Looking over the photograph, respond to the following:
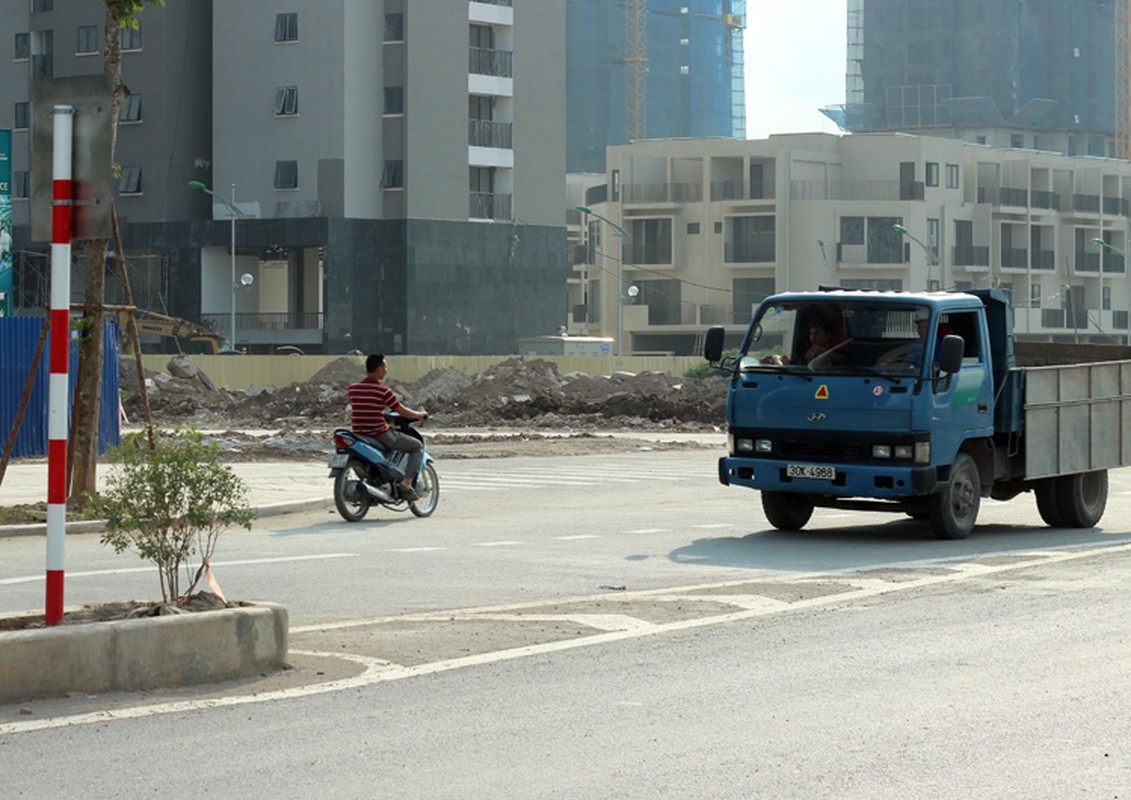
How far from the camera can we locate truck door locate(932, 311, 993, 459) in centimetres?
1698

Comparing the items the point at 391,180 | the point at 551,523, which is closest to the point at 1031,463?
the point at 551,523

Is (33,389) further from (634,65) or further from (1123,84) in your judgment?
(634,65)

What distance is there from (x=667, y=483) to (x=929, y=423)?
1087 centimetres

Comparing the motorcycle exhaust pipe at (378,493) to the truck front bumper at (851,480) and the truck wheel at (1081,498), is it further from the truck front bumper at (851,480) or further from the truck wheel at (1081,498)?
the truck wheel at (1081,498)

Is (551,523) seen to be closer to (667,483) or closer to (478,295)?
(667,483)

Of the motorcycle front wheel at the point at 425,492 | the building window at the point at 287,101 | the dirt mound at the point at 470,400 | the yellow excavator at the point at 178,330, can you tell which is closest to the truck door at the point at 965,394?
the motorcycle front wheel at the point at 425,492

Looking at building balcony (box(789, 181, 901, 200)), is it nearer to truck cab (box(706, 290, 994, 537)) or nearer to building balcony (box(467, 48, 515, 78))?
building balcony (box(467, 48, 515, 78))

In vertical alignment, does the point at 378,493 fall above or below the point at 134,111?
below

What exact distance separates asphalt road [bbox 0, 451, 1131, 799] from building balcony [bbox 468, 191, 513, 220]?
5843 cm

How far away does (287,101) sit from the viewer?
7169 centimetres

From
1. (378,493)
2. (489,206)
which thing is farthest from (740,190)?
(378,493)

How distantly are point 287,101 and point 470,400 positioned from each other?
76.1 feet

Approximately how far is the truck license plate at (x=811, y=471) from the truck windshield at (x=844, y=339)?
911mm

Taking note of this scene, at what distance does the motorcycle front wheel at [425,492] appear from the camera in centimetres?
2055
